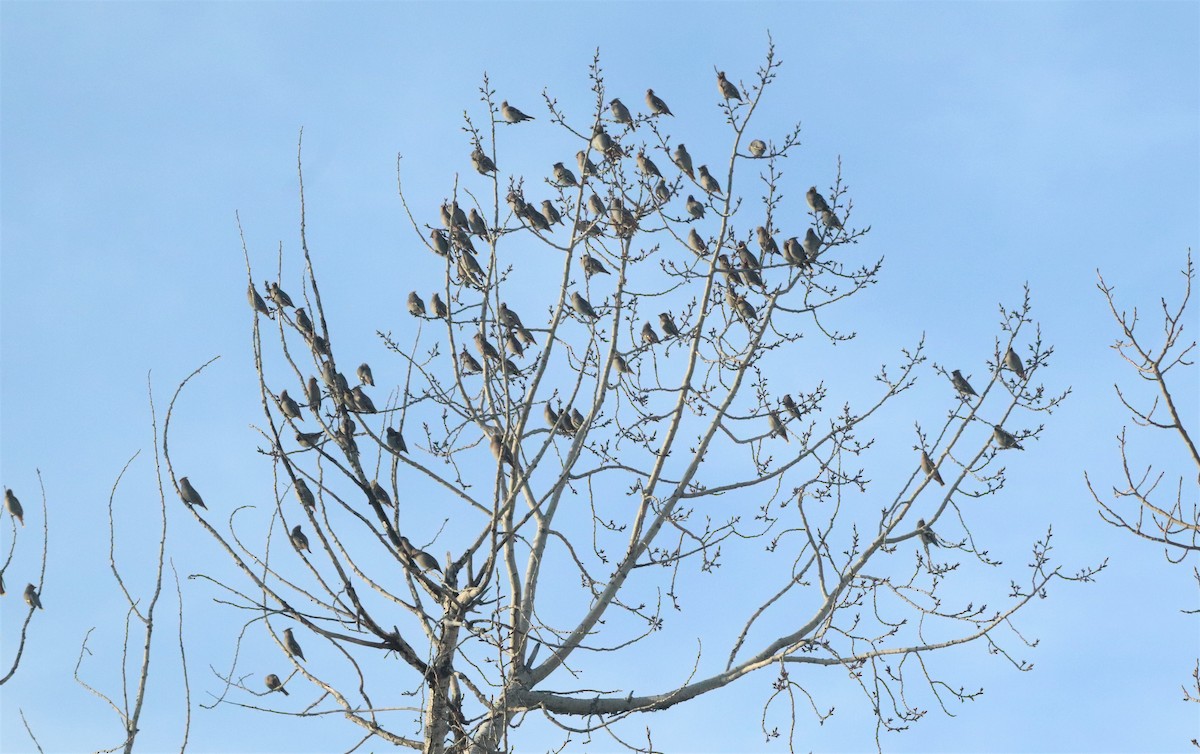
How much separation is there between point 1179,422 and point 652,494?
342 cm

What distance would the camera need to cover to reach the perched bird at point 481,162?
8.59 m

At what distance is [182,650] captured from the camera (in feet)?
22.5

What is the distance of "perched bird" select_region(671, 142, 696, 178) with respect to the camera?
31.5 ft

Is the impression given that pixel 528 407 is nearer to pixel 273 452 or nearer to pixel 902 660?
pixel 273 452

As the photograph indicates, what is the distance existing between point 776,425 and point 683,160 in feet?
6.86

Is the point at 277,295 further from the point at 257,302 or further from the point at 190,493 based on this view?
the point at 190,493

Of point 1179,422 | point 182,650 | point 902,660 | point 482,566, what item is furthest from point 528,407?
point 1179,422

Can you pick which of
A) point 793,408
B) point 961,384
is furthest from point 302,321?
point 961,384

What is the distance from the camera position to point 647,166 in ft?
33.0

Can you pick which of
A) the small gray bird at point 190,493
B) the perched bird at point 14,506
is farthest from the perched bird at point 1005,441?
the perched bird at point 14,506

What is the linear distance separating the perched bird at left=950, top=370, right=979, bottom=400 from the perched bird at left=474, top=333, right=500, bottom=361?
2.81 m

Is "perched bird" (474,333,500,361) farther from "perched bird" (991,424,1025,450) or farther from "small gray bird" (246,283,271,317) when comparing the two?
"perched bird" (991,424,1025,450)

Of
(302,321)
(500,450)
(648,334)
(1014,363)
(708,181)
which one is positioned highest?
(708,181)

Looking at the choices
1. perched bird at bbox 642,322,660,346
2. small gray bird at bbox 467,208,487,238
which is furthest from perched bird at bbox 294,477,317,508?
perched bird at bbox 642,322,660,346
